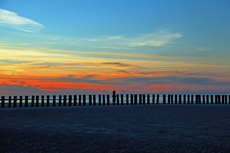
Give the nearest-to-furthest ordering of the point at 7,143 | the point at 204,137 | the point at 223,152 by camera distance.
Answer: the point at 223,152 → the point at 7,143 → the point at 204,137

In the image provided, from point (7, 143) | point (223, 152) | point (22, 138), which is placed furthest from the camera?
point (22, 138)

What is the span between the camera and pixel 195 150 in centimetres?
692

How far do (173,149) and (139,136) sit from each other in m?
1.90

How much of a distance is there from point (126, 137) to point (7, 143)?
3.19m

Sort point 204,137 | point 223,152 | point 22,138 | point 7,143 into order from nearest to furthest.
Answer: point 223,152
point 7,143
point 22,138
point 204,137

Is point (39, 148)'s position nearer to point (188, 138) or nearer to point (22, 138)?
point (22, 138)

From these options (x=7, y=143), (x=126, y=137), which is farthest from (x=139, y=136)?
(x=7, y=143)

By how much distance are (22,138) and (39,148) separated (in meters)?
1.33

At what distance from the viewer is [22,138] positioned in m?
8.19

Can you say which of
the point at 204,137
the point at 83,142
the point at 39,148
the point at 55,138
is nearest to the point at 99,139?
the point at 83,142

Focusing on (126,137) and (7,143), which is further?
(126,137)

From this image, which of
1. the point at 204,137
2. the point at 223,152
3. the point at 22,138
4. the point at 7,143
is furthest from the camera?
the point at 204,137

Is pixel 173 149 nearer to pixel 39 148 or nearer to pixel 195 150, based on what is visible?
pixel 195 150

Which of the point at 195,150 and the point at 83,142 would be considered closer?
the point at 195,150
